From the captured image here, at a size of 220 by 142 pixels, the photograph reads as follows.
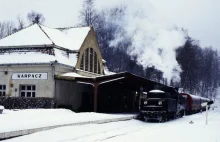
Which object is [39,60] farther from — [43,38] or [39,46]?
[43,38]

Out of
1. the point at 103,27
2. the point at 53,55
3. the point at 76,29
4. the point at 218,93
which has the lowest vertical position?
the point at 218,93

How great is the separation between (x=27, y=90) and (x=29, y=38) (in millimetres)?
5713

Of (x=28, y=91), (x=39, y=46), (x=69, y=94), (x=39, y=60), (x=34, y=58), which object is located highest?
(x=39, y=46)

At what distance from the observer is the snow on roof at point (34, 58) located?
29.3 m

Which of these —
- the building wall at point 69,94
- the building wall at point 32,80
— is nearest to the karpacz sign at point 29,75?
the building wall at point 32,80

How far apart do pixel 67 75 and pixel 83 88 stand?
5414 mm

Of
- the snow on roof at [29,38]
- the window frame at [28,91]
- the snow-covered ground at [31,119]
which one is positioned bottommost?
the snow-covered ground at [31,119]

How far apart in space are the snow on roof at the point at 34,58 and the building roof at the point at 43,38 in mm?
871

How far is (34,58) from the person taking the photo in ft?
97.7

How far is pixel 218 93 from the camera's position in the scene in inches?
4277

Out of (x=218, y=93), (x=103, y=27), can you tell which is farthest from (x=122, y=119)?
(x=218, y=93)

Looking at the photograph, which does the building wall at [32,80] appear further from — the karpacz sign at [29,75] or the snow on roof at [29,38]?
the snow on roof at [29,38]

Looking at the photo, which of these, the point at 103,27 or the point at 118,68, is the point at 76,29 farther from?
the point at 118,68

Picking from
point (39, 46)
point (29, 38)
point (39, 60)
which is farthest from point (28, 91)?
point (29, 38)
